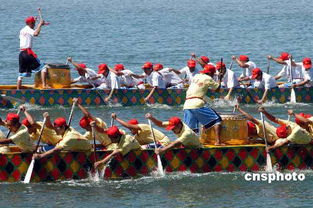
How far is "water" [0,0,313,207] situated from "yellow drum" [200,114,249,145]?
3.05ft

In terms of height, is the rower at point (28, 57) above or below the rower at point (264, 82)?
above

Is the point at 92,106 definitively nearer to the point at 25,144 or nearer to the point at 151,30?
the point at 25,144

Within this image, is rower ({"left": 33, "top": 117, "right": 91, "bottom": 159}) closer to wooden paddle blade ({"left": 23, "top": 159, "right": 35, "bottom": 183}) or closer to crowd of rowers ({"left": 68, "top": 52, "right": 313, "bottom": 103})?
wooden paddle blade ({"left": 23, "top": 159, "right": 35, "bottom": 183})

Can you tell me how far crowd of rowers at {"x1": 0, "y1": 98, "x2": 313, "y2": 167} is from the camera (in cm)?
2250

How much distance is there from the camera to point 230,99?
34.2 metres

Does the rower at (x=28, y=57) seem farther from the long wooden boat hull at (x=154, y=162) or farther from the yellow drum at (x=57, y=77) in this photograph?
the long wooden boat hull at (x=154, y=162)

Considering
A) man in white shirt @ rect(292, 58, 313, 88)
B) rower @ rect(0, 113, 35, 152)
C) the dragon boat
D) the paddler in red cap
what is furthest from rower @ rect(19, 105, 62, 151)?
man in white shirt @ rect(292, 58, 313, 88)

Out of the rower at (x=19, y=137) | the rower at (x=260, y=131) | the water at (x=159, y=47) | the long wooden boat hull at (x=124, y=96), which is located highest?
the rower at (x=19, y=137)

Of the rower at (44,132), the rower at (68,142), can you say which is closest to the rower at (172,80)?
the rower at (44,132)

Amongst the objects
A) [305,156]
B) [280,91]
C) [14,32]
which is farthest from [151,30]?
[305,156]

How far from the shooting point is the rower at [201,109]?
2408cm

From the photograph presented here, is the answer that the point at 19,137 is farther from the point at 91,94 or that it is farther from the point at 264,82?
the point at 264,82

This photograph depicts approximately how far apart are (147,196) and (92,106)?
1203 centimetres

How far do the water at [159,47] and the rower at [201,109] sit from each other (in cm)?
128
